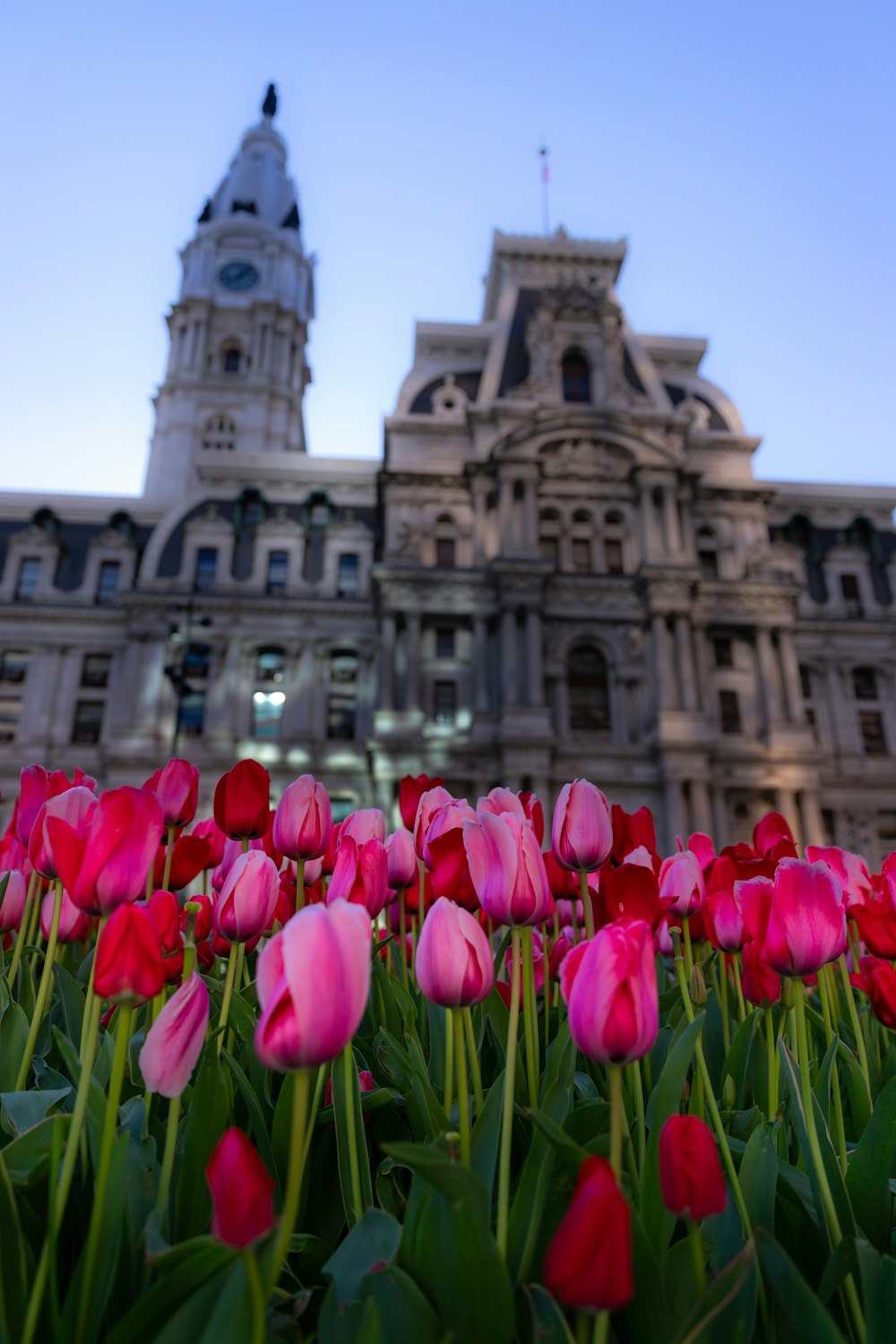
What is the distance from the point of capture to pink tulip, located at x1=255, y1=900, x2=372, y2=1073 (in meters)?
1.35

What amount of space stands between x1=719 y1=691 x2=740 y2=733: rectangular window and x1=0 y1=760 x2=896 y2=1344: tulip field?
29.2 m

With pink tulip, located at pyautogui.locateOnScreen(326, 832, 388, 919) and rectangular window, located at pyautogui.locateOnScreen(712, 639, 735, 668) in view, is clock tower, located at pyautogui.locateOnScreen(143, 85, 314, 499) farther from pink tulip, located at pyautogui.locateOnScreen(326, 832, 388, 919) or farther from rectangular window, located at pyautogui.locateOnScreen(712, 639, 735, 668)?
pink tulip, located at pyautogui.locateOnScreen(326, 832, 388, 919)

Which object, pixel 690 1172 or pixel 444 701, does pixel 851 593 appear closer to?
pixel 444 701

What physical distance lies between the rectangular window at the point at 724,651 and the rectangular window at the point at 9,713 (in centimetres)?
2664

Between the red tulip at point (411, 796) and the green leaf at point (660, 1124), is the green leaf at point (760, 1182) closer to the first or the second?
the green leaf at point (660, 1124)

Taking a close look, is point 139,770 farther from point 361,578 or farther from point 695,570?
point 695,570

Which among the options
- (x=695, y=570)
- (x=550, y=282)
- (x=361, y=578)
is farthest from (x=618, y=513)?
(x=550, y=282)

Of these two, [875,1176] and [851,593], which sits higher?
[851,593]

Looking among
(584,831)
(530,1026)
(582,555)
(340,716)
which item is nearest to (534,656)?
(582,555)

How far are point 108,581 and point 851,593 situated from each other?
31.1 m

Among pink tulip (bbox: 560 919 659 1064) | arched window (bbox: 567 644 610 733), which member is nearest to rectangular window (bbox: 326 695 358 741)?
arched window (bbox: 567 644 610 733)

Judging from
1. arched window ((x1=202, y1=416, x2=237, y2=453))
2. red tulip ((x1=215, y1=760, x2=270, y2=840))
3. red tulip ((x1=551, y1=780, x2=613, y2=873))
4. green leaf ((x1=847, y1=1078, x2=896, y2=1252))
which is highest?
arched window ((x1=202, y1=416, x2=237, y2=453))

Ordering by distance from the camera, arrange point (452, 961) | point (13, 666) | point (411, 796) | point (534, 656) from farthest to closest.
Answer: point (13, 666)
point (534, 656)
point (411, 796)
point (452, 961)

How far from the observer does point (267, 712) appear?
3133cm
